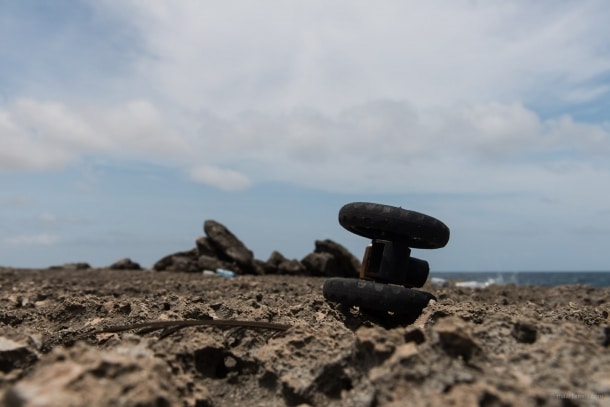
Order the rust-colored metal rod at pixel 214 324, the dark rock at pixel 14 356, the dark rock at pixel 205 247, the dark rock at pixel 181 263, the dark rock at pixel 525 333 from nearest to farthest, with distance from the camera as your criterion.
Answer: the dark rock at pixel 525 333
the dark rock at pixel 14 356
the rust-colored metal rod at pixel 214 324
the dark rock at pixel 181 263
the dark rock at pixel 205 247

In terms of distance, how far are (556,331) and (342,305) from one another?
233cm

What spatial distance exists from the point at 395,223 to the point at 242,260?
20.5 m

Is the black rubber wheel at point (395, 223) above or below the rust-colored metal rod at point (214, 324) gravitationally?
above

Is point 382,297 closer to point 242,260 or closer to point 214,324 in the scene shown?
point 214,324

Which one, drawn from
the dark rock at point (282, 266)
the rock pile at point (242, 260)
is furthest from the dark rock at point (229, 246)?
the dark rock at point (282, 266)

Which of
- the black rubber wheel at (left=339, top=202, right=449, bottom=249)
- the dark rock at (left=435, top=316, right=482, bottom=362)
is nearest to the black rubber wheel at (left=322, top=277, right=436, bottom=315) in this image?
the black rubber wheel at (left=339, top=202, right=449, bottom=249)

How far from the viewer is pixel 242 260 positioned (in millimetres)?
25188

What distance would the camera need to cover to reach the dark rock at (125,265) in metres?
28.6

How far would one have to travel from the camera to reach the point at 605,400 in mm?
2824

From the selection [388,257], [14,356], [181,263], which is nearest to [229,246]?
[181,263]

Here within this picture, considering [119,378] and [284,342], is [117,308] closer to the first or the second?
[284,342]

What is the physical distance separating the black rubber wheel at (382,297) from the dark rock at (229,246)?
66.2 feet

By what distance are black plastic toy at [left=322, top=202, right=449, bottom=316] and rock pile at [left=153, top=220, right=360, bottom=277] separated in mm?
18169

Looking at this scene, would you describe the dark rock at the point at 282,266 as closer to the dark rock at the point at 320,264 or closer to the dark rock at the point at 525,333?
the dark rock at the point at 320,264
